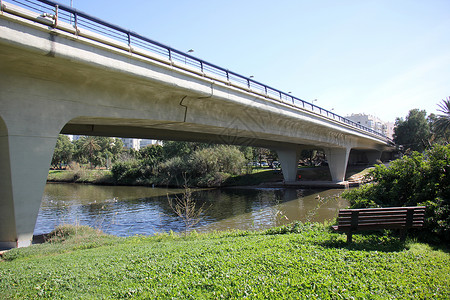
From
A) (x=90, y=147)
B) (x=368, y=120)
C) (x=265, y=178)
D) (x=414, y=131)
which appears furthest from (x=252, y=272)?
(x=368, y=120)

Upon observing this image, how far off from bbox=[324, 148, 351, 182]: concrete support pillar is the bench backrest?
31172mm

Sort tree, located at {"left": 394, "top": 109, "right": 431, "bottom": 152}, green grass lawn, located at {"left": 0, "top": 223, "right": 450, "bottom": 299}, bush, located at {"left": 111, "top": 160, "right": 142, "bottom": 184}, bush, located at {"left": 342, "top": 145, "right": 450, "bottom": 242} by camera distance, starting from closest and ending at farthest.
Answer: green grass lawn, located at {"left": 0, "top": 223, "right": 450, "bottom": 299}
bush, located at {"left": 342, "top": 145, "right": 450, "bottom": 242}
bush, located at {"left": 111, "top": 160, "right": 142, "bottom": 184}
tree, located at {"left": 394, "top": 109, "right": 431, "bottom": 152}

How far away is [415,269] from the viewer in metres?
4.96

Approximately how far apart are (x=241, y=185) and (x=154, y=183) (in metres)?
13.4

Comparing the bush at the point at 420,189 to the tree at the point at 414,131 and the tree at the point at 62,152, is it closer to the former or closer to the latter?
the tree at the point at 414,131

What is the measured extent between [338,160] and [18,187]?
34707mm

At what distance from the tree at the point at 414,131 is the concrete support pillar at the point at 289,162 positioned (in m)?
38.3

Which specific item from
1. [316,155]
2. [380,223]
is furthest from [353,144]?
[380,223]

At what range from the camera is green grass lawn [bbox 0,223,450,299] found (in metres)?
4.23

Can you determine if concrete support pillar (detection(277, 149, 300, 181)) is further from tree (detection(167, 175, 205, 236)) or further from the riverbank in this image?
tree (detection(167, 175, 205, 236))

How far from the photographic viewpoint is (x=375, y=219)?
6.40 meters

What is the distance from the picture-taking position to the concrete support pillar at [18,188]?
28.2ft

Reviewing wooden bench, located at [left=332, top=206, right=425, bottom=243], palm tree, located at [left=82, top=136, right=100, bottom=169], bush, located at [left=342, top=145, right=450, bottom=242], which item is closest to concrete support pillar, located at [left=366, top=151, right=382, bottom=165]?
bush, located at [left=342, top=145, right=450, bottom=242]

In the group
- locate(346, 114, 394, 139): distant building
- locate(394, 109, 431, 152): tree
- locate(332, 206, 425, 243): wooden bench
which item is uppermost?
locate(346, 114, 394, 139): distant building
